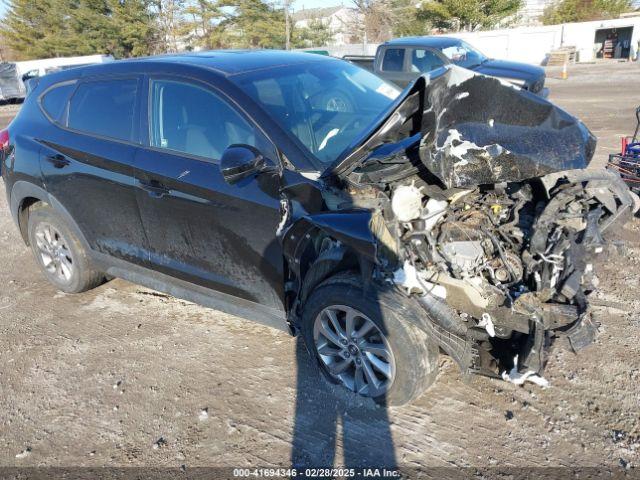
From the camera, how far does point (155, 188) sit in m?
3.30

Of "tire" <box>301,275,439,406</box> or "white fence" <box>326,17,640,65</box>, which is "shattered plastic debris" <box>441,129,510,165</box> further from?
"white fence" <box>326,17,640,65</box>

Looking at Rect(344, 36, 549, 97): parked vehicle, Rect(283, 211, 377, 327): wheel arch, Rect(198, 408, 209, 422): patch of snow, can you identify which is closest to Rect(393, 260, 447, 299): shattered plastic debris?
Rect(283, 211, 377, 327): wheel arch

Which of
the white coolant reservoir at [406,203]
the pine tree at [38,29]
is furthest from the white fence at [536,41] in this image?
the white coolant reservoir at [406,203]

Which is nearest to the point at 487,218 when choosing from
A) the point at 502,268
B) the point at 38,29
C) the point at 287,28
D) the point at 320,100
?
the point at 502,268

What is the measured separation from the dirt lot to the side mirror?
134cm

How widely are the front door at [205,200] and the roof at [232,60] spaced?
0.24 m

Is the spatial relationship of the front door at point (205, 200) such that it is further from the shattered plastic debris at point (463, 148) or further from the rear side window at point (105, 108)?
the shattered plastic debris at point (463, 148)

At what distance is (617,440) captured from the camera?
2.51m

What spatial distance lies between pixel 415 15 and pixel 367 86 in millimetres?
40351

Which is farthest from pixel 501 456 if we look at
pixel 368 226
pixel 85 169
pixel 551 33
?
pixel 551 33

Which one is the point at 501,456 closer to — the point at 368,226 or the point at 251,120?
the point at 368,226

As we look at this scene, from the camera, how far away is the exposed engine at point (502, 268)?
2.53m

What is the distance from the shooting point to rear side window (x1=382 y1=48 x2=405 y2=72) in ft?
37.7

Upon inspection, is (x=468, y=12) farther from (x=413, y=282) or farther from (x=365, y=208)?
(x=413, y=282)
